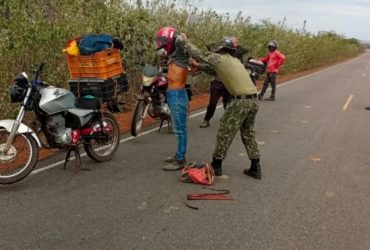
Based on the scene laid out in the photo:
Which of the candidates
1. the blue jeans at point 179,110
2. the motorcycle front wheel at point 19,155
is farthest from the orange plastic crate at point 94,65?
the motorcycle front wheel at point 19,155

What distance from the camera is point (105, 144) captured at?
24.7 feet

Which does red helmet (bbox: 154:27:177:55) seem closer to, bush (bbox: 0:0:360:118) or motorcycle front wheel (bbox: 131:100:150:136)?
motorcycle front wheel (bbox: 131:100:150:136)

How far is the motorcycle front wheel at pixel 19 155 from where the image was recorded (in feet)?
19.8

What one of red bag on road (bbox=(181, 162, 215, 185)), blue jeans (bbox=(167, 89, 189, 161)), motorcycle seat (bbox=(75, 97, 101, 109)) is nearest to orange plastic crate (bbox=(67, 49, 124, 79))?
motorcycle seat (bbox=(75, 97, 101, 109))

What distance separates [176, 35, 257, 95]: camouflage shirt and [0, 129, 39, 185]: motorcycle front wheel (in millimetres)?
2203

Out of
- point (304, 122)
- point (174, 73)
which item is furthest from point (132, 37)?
point (174, 73)

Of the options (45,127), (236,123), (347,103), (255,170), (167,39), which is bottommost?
(347,103)

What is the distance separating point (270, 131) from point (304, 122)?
167cm

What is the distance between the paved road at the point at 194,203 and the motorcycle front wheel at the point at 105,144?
7.3 inches

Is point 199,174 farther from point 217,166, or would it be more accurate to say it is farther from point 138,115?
point 138,115

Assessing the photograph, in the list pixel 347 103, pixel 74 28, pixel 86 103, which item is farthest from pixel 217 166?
pixel 347 103

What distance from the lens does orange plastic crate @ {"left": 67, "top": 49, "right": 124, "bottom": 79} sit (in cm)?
703

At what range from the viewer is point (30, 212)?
5.28 m

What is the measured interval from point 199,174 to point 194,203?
837 millimetres
